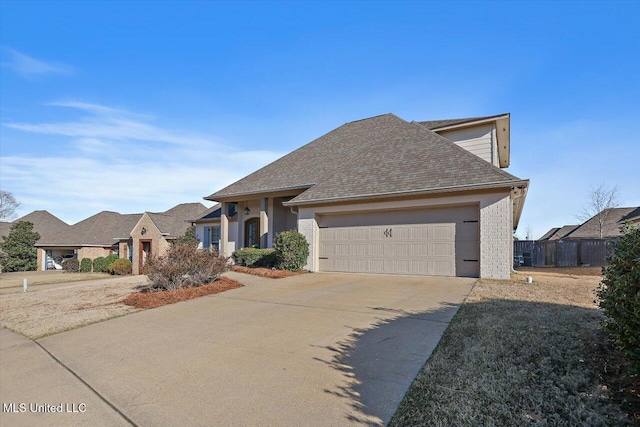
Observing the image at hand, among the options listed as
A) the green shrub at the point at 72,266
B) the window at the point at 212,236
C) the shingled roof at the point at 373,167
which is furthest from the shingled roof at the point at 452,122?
the green shrub at the point at 72,266

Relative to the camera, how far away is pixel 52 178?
24109mm

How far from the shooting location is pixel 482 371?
3357 mm

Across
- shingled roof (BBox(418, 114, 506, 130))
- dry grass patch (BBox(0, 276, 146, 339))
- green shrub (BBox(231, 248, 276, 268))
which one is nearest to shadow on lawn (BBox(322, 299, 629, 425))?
dry grass patch (BBox(0, 276, 146, 339))

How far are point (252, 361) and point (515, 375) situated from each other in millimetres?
2977

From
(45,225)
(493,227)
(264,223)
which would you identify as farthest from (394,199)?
(45,225)

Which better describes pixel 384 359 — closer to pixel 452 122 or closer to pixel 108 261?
pixel 452 122

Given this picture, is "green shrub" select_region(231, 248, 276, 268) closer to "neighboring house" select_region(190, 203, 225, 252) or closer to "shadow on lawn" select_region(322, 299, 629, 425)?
"neighboring house" select_region(190, 203, 225, 252)

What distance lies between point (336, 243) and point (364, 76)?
22.9ft

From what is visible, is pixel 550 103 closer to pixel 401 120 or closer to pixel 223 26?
pixel 401 120

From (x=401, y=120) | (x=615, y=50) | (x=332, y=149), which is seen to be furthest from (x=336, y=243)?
(x=615, y=50)

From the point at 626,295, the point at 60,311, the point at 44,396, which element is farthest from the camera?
the point at 60,311

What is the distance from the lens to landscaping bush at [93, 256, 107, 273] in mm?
28109

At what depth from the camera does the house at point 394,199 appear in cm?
1013

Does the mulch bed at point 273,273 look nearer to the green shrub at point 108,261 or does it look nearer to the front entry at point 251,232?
the front entry at point 251,232
